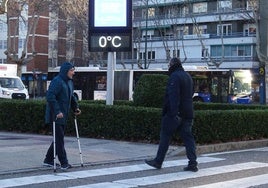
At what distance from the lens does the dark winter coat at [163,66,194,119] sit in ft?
32.1

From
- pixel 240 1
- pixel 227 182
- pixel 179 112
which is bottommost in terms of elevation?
pixel 227 182

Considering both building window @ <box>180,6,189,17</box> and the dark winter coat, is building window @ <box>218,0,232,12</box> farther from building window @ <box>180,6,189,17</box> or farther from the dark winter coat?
the dark winter coat

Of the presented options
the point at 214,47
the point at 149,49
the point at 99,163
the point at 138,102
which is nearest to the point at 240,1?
the point at 214,47

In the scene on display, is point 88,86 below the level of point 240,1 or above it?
below

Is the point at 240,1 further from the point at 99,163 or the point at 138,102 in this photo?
the point at 99,163

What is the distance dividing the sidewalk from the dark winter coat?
79.5 inches

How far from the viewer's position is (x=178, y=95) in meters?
9.82

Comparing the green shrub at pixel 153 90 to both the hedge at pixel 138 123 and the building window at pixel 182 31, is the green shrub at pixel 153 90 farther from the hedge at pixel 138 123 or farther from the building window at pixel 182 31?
the building window at pixel 182 31

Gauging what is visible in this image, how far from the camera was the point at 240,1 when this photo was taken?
64.4 metres

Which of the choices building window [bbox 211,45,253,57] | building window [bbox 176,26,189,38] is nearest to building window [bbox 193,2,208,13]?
building window [bbox 176,26,189,38]

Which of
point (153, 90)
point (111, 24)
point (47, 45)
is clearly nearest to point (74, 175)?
point (111, 24)

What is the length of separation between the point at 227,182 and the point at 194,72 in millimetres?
29457

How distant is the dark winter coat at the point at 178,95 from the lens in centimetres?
977

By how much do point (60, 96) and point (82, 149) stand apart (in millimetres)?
3100
